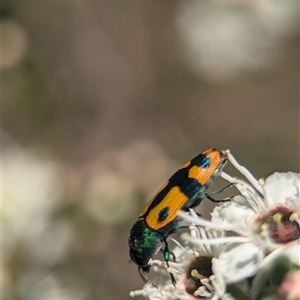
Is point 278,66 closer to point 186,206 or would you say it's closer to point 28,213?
point 28,213

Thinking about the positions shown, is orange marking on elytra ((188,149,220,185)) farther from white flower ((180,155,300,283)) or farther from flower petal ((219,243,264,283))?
flower petal ((219,243,264,283))

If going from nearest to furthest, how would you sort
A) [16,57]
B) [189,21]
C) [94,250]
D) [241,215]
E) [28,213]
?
[241,215]
[28,213]
[94,250]
[16,57]
[189,21]

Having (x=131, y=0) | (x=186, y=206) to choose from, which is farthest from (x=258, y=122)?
(x=186, y=206)

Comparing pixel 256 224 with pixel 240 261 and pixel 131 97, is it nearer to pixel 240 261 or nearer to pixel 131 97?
pixel 240 261

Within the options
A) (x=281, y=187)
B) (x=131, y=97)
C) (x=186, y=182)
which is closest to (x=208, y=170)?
(x=186, y=182)

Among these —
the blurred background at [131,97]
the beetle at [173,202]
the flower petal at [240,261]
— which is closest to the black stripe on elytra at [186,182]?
the beetle at [173,202]

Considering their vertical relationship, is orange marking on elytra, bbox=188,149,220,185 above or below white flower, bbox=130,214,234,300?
above

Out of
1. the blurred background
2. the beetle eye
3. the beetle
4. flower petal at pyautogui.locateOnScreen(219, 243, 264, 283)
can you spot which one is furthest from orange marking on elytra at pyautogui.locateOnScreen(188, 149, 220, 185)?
the blurred background
